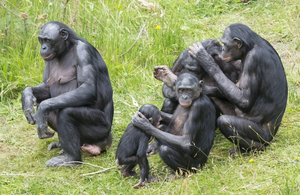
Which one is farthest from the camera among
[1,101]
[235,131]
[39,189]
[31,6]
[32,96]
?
[31,6]

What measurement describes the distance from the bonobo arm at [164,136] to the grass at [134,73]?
377mm

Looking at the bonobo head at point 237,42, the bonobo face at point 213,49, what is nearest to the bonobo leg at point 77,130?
the bonobo face at point 213,49

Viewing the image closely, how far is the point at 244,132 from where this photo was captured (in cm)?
592

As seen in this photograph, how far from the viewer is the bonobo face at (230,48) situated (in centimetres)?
597

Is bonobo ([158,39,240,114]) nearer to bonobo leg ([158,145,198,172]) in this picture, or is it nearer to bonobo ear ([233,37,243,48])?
bonobo ear ([233,37,243,48])

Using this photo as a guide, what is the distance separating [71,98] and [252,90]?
2.22m

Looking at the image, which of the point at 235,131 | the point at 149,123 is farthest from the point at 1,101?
the point at 235,131

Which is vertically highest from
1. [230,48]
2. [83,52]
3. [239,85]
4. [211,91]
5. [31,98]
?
[230,48]

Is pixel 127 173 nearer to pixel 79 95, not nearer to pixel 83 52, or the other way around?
pixel 79 95

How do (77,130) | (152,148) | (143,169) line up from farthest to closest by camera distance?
(152,148), (77,130), (143,169)

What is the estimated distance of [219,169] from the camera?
18.3 ft

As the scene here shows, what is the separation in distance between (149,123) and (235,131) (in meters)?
1.08

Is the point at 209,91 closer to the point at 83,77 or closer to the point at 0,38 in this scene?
the point at 83,77

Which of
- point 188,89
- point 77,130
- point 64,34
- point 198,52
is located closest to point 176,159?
point 188,89
